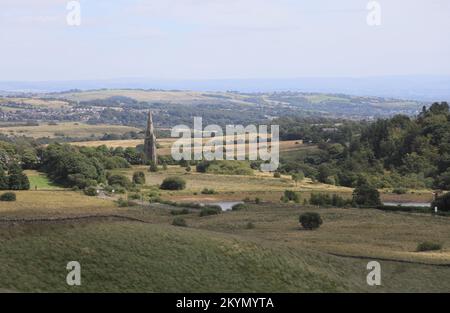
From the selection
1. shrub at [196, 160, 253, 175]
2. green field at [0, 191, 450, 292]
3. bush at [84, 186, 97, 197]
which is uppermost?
green field at [0, 191, 450, 292]

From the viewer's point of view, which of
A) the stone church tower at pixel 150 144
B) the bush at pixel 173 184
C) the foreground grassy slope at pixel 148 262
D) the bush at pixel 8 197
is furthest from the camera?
the stone church tower at pixel 150 144

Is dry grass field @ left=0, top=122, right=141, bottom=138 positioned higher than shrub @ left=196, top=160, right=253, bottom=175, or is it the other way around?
shrub @ left=196, top=160, right=253, bottom=175

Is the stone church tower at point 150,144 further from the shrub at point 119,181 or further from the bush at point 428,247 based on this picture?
the bush at point 428,247

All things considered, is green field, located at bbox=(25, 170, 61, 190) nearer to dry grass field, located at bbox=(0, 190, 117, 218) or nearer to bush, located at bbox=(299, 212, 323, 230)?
dry grass field, located at bbox=(0, 190, 117, 218)

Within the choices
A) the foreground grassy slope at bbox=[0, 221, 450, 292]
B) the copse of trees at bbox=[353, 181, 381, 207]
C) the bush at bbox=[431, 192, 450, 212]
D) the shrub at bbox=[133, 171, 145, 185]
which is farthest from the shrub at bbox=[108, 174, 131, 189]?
the foreground grassy slope at bbox=[0, 221, 450, 292]

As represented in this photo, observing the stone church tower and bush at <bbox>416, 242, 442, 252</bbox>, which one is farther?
the stone church tower

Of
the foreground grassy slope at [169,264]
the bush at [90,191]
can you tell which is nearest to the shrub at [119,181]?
the bush at [90,191]

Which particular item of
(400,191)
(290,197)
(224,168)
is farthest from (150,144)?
(400,191)

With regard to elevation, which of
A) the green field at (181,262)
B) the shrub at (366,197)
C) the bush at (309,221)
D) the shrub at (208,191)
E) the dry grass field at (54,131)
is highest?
the green field at (181,262)

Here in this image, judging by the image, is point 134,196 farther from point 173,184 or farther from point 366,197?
point 366,197
